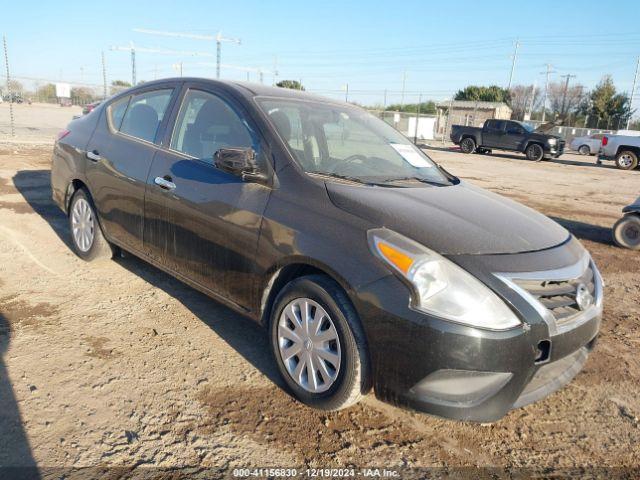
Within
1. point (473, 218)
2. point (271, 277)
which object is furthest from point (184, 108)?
point (473, 218)

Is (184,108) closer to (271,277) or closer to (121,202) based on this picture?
(121,202)

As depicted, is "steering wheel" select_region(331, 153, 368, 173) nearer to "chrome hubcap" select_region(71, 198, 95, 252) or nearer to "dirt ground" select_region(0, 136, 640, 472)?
"dirt ground" select_region(0, 136, 640, 472)

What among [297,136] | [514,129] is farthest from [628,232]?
[514,129]

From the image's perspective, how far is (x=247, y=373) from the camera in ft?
9.77

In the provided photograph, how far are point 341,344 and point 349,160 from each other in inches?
52.5

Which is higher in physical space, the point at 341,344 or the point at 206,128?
the point at 206,128

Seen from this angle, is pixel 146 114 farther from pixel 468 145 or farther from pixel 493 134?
pixel 468 145

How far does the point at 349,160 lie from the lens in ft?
10.7

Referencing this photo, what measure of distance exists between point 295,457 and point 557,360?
4.23 ft

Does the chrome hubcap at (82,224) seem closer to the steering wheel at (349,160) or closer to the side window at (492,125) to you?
the steering wheel at (349,160)

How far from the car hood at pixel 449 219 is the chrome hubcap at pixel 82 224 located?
8.98 feet

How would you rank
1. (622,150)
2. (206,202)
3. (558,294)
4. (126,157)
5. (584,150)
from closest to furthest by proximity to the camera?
1. (558,294)
2. (206,202)
3. (126,157)
4. (622,150)
5. (584,150)

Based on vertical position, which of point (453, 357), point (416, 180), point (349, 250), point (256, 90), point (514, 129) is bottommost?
point (453, 357)

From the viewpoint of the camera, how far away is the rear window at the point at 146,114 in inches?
151
